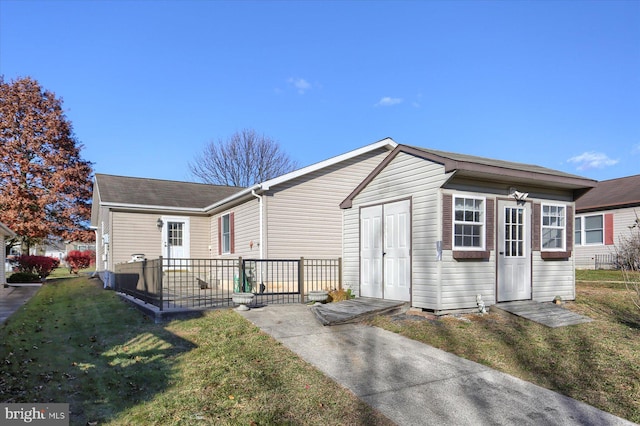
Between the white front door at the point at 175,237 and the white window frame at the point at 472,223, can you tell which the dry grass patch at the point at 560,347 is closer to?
the white window frame at the point at 472,223

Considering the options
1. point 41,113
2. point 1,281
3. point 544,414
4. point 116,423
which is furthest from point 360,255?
point 41,113

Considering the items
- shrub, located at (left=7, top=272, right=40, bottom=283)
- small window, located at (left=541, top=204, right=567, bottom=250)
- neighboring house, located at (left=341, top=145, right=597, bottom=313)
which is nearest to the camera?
neighboring house, located at (left=341, top=145, right=597, bottom=313)

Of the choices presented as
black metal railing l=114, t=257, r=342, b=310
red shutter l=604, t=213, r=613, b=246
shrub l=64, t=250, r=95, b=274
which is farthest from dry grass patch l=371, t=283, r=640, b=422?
shrub l=64, t=250, r=95, b=274

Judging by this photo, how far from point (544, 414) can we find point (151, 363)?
5.11m

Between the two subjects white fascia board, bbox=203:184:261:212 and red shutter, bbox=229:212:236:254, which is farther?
red shutter, bbox=229:212:236:254

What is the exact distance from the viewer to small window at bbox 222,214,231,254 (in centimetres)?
1595

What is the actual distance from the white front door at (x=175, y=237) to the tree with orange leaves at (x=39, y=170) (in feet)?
38.4

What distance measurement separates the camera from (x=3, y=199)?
2336cm

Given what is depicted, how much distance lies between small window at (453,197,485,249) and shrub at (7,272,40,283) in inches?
847

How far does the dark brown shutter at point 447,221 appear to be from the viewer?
8.38 m

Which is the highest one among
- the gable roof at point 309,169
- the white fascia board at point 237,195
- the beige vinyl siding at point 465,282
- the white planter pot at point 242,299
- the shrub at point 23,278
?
the gable roof at point 309,169

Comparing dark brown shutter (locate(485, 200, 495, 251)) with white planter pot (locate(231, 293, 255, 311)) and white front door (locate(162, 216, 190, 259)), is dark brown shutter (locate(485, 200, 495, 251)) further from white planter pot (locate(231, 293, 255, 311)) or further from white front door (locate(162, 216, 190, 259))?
white front door (locate(162, 216, 190, 259))

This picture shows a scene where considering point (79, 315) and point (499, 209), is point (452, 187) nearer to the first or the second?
→ point (499, 209)

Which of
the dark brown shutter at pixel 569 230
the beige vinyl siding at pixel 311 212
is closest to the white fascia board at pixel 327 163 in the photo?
the beige vinyl siding at pixel 311 212
